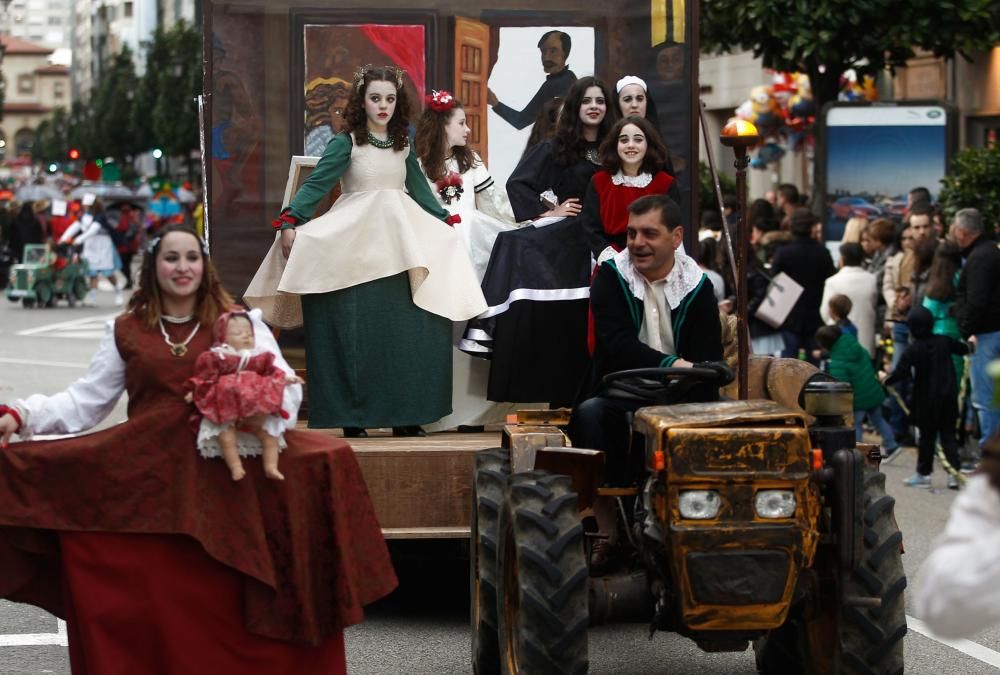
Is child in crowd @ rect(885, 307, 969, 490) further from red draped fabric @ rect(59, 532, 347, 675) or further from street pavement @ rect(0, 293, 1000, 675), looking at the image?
red draped fabric @ rect(59, 532, 347, 675)

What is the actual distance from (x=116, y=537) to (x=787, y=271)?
10133 millimetres

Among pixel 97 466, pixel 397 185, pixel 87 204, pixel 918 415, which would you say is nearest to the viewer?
pixel 97 466

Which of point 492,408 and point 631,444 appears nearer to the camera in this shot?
point 631,444

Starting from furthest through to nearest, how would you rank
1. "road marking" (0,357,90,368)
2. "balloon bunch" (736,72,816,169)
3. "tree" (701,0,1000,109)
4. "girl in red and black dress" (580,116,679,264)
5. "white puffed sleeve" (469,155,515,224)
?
1. "balloon bunch" (736,72,816,169)
2. "road marking" (0,357,90,368)
3. "tree" (701,0,1000,109)
4. "white puffed sleeve" (469,155,515,224)
5. "girl in red and black dress" (580,116,679,264)

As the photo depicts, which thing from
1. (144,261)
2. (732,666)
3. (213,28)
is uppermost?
(213,28)

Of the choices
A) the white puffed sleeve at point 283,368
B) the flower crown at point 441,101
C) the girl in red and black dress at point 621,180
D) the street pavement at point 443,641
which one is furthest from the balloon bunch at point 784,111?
the white puffed sleeve at point 283,368

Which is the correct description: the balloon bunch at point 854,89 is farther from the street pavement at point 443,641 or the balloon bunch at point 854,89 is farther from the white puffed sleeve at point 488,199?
the white puffed sleeve at point 488,199

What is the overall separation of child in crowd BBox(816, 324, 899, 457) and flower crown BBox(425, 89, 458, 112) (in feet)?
13.7

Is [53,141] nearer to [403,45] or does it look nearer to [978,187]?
[978,187]

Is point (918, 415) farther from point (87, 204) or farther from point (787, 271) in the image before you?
point (87, 204)

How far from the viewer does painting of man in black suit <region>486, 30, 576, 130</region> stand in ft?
35.4

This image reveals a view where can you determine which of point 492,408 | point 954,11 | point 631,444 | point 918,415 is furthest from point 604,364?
point 954,11

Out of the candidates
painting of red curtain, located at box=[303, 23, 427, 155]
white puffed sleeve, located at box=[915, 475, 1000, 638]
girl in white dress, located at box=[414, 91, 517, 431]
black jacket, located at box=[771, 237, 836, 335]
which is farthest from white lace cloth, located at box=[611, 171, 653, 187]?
black jacket, located at box=[771, 237, 836, 335]

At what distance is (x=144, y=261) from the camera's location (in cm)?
612
